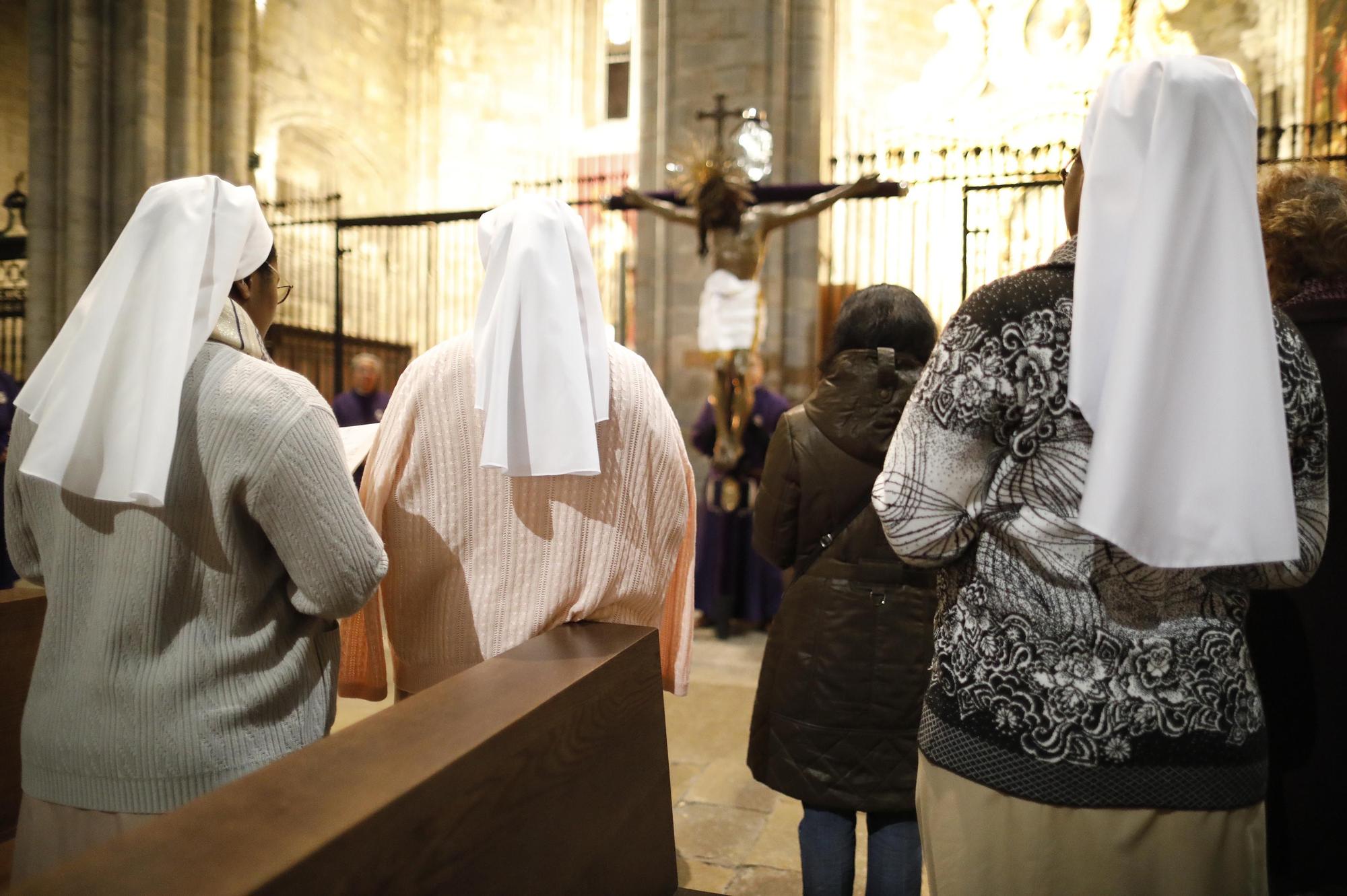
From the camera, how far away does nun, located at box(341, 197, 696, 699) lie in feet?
5.92

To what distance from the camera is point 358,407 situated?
745 centimetres

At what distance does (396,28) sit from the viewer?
13.3 meters

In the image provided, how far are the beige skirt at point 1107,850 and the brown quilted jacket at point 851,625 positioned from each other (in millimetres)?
768

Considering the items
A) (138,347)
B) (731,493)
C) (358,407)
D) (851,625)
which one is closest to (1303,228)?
(851,625)

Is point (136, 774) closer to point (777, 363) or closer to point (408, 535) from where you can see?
point (408, 535)

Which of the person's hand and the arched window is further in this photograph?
the arched window

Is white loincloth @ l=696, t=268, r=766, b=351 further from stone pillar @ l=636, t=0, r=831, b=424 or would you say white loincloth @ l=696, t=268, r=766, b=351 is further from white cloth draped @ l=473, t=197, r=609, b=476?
white cloth draped @ l=473, t=197, r=609, b=476

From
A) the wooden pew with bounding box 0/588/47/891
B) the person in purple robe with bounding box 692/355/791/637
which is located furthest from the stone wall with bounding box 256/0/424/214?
the wooden pew with bounding box 0/588/47/891

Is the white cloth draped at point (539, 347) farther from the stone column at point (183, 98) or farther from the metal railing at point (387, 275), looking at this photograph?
the stone column at point (183, 98)

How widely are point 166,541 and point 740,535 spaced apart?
4.62 m

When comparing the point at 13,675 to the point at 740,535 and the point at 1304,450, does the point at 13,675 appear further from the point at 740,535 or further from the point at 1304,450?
the point at 740,535

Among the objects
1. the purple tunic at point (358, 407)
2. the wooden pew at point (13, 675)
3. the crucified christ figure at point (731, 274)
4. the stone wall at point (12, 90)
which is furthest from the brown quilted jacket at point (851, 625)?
the stone wall at point (12, 90)

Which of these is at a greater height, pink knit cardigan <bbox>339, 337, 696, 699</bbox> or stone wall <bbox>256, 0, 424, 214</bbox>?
stone wall <bbox>256, 0, 424, 214</bbox>

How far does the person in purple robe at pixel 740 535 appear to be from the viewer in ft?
18.7
